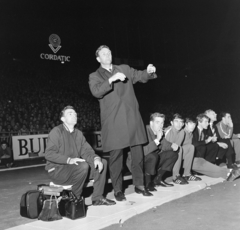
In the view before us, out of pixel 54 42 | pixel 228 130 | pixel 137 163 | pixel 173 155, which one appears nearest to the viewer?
pixel 137 163

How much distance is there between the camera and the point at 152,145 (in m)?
5.57

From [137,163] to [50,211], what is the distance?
4.80ft

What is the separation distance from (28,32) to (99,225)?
16.8 meters

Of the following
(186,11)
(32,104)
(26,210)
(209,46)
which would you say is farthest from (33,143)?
(209,46)

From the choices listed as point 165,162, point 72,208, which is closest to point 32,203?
point 72,208

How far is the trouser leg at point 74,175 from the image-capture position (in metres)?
4.33

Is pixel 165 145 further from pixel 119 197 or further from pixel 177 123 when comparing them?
pixel 119 197

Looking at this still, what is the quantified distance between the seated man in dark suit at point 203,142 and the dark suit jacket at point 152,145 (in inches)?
47.7

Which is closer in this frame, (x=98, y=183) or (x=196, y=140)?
(x=98, y=183)

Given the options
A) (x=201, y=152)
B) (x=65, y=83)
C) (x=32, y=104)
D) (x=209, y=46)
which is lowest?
(x=201, y=152)

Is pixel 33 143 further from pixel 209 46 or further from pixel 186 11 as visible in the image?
pixel 209 46

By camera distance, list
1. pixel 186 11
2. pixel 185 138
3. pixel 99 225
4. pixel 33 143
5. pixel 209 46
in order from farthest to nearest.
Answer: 1. pixel 209 46
2. pixel 186 11
3. pixel 33 143
4. pixel 185 138
5. pixel 99 225

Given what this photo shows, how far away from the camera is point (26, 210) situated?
398cm

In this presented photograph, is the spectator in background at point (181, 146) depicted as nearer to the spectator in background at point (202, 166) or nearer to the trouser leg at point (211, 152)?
the spectator in background at point (202, 166)
